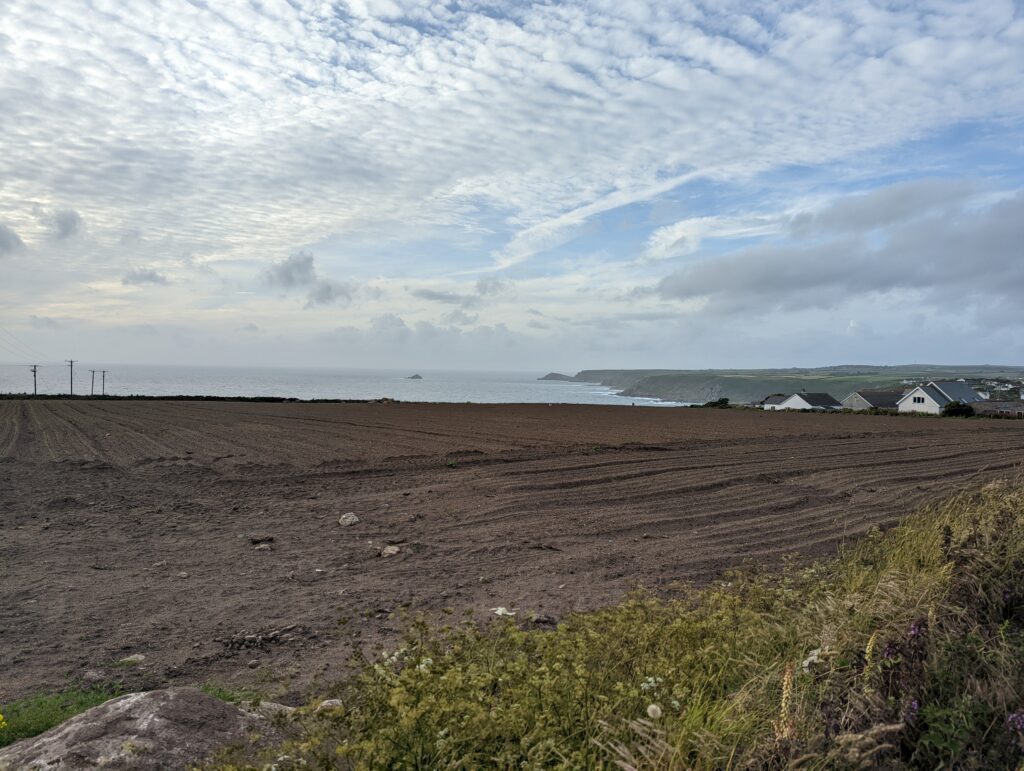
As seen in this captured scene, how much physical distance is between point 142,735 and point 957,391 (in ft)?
346

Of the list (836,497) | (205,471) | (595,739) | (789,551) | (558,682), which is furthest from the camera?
(205,471)

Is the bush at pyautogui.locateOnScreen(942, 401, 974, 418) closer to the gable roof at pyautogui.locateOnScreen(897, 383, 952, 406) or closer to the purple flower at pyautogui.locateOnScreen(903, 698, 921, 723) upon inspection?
the gable roof at pyautogui.locateOnScreen(897, 383, 952, 406)

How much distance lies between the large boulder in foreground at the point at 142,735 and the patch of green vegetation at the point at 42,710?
3.20 ft

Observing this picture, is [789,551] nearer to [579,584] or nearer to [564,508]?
[579,584]

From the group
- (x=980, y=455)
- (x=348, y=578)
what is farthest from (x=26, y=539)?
(x=980, y=455)

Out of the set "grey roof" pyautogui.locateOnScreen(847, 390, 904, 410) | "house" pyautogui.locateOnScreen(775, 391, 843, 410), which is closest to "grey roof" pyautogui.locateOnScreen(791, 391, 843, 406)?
"house" pyautogui.locateOnScreen(775, 391, 843, 410)

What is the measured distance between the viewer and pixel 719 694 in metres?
3.93

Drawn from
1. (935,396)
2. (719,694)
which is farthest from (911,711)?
(935,396)

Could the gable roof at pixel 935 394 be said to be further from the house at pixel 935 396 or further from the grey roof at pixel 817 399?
the grey roof at pixel 817 399

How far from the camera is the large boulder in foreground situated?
131 inches

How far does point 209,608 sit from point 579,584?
4.49 meters

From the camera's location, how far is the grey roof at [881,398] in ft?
301

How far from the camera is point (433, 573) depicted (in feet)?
29.2

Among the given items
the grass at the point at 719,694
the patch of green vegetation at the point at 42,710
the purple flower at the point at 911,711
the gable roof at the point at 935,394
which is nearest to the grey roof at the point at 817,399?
the gable roof at the point at 935,394
